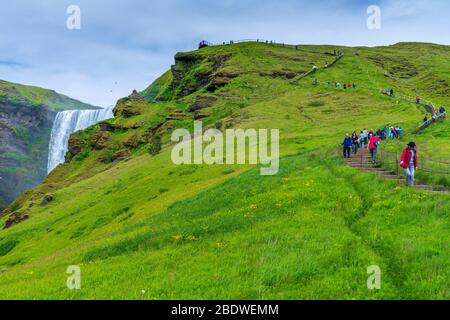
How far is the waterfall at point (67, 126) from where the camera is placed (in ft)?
495

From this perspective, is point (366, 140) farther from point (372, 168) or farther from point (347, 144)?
point (372, 168)

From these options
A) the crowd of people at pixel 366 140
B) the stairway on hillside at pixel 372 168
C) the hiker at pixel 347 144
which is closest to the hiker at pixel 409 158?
the stairway on hillside at pixel 372 168

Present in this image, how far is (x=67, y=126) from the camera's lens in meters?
157

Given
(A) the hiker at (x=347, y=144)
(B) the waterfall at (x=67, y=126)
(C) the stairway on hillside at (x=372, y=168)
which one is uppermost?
(B) the waterfall at (x=67, y=126)

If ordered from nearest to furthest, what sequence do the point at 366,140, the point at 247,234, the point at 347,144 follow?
1. the point at 247,234
2. the point at 347,144
3. the point at 366,140

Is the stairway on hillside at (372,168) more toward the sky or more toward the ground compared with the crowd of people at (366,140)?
more toward the ground

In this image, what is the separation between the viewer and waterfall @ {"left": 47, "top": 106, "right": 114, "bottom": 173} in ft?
495

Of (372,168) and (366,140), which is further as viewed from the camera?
(366,140)

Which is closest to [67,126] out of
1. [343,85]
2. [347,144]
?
[343,85]

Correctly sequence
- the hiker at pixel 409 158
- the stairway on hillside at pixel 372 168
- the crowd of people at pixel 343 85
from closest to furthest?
the hiker at pixel 409 158 → the stairway on hillside at pixel 372 168 → the crowd of people at pixel 343 85

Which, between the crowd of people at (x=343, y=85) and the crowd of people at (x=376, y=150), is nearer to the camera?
the crowd of people at (x=376, y=150)

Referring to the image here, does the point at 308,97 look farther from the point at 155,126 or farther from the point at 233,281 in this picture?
the point at 233,281

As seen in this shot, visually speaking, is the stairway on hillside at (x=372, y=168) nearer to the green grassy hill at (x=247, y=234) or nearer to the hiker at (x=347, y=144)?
the hiker at (x=347, y=144)

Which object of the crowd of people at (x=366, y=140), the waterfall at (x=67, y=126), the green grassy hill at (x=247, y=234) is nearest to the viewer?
the green grassy hill at (x=247, y=234)
